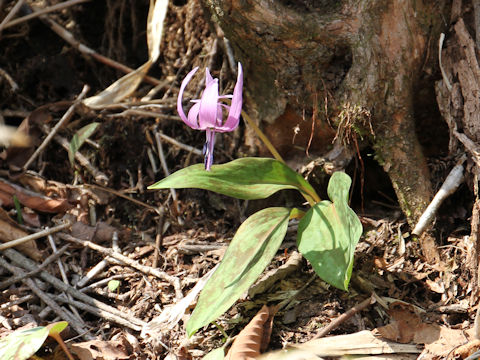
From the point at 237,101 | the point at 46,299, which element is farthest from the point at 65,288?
the point at 237,101

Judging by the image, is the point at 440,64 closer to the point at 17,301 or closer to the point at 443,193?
the point at 443,193

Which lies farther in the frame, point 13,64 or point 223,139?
point 13,64

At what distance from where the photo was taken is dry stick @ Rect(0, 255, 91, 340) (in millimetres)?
1991

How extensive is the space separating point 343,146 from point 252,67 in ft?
1.69

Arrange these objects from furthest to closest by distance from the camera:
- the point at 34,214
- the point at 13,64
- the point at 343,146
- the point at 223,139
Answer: the point at 13,64, the point at 223,139, the point at 34,214, the point at 343,146

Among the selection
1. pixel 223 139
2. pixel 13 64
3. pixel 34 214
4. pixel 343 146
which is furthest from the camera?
pixel 13 64

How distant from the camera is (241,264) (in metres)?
1.75

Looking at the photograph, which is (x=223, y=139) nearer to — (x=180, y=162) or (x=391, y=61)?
(x=180, y=162)

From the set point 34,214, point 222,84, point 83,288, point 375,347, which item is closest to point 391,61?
point 222,84

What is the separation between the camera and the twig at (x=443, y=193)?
6.84 ft

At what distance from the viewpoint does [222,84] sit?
2.70m

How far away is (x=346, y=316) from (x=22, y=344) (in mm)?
1015

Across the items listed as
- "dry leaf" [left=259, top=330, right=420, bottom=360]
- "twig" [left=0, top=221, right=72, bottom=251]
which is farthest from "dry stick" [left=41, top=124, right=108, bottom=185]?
"dry leaf" [left=259, top=330, right=420, bottom=360]

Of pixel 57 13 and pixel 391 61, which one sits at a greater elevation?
pixel 57 13
